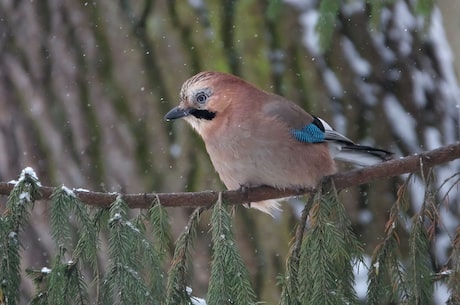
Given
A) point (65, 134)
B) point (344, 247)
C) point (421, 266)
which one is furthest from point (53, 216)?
point (65, 134)

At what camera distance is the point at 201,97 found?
3102 mm

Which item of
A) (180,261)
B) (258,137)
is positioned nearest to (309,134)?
(258,137)

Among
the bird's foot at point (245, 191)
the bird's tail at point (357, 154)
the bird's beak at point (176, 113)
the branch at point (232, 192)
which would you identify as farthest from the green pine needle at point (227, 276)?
the bird's tail at point (357, 154)

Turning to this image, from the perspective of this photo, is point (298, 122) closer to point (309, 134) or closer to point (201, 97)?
point (309, 134)

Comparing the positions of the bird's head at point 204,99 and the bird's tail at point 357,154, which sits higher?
the bird's head at point 204,99

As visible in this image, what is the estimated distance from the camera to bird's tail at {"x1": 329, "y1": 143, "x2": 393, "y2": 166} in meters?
3.16

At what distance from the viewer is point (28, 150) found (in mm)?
3691

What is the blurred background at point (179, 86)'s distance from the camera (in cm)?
354

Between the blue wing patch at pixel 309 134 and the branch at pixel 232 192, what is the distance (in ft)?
1.92

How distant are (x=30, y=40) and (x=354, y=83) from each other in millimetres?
1320

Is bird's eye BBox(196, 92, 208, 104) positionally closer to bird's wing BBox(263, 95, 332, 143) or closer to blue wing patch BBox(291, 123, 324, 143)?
bird's wing BBox(263, 95, 332, 143)

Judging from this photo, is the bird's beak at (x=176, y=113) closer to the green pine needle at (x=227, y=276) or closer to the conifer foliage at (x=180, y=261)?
the conifer foliage at (x=180, y=261)

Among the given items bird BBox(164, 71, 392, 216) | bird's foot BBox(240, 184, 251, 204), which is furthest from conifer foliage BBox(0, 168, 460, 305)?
bird BBox(164, 71, 392, 216)

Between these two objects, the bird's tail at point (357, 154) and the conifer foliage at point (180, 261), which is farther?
the bird's tail at point (357, 154)
